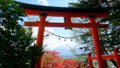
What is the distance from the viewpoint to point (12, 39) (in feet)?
15.0

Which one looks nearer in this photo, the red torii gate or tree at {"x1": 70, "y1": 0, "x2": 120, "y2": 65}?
the red torii gate

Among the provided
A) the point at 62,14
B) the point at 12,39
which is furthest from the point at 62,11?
the point at 12,39

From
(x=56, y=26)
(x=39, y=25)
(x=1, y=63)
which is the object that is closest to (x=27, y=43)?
(x=1, y=63)

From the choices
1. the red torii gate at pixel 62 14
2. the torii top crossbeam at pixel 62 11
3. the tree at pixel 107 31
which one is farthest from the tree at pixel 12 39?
the tree at pixel 107 31

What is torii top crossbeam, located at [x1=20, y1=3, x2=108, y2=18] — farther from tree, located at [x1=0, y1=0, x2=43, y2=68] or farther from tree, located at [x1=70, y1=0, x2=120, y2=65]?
A: tree, located at [x1=0, y1=0, x2=43, y2=68]

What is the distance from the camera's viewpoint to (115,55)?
7.08 metres

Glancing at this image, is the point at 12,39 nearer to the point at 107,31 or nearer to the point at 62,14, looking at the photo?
the point at 62,14

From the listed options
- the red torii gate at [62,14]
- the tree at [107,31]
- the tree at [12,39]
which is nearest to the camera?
the tree at [12,39]

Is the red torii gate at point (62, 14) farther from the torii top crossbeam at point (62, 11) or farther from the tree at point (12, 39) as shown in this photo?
the tree at point (12, 39)

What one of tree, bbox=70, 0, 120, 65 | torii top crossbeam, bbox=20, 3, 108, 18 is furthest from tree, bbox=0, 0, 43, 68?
tree, bbox=70, 0, 120, 65

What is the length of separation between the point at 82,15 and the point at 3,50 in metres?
4.96

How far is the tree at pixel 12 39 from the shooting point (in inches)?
176

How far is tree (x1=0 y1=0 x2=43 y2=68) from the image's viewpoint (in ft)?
14.7

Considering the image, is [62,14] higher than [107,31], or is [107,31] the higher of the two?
[62,14]
